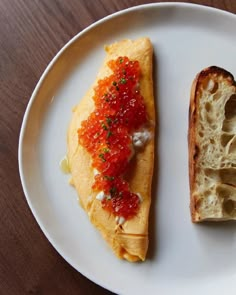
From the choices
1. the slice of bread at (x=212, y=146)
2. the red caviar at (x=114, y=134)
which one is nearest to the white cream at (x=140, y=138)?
the red caviar at (x=114, y=134)

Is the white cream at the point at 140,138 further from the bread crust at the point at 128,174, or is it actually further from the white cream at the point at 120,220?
the white cream at the point at 120,220

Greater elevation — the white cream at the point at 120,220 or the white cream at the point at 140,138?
the white cream at the point at 140,138

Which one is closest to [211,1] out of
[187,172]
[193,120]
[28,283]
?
[193,120]

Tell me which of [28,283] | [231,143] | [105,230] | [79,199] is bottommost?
[28,283]

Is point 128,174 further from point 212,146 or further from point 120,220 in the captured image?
point 212,146

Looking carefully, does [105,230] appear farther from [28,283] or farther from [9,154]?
[9,154]

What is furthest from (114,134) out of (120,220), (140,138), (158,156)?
(120,220)

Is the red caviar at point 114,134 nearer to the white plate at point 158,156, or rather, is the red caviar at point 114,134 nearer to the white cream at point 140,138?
the white cream at point 140,138
